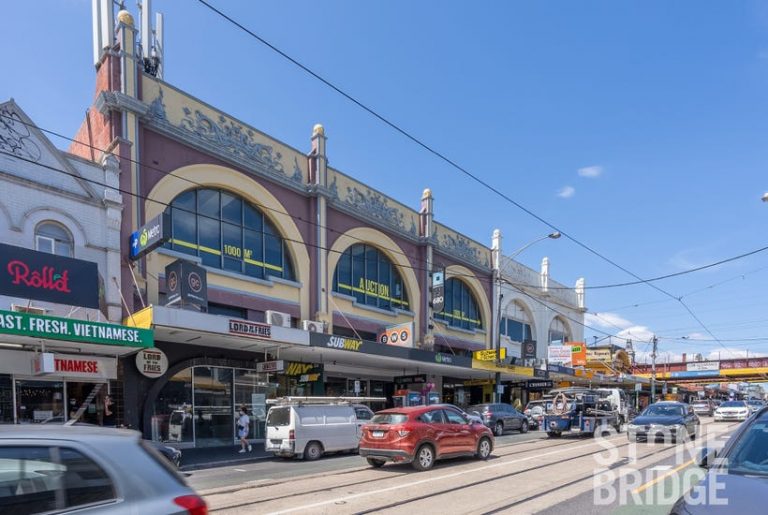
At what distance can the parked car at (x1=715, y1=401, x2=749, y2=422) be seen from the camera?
32.7m

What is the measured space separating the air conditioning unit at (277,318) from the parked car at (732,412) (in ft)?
91.4

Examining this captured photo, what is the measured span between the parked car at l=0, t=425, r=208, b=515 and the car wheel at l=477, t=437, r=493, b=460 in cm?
1194

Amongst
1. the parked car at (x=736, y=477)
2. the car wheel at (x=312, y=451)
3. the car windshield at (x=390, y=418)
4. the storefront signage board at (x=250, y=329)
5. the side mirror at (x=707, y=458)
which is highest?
the storefront signage board at (x=250, y=329)

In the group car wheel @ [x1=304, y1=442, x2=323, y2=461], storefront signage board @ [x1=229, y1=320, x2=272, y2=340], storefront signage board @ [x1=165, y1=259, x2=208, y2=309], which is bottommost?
car wheel @ [x1=304, y1=442, x2=323, y2=461]

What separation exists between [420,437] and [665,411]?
1156cm

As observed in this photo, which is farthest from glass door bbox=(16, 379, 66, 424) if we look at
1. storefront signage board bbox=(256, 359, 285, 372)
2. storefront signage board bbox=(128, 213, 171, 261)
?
storefront signage board bbox=(256, 359, 285, 372)

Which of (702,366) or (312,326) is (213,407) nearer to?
(312,326)

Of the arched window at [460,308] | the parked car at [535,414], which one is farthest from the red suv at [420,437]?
the arched window at [460,308]

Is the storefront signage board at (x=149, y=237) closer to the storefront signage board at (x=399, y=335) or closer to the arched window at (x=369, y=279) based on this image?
the arched window at (x=369, y=279)

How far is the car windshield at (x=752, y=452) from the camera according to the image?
4.56 meters

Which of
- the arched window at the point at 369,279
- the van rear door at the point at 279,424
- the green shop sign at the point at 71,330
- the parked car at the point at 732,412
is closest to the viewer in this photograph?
the green shop sign at the point at 71,330

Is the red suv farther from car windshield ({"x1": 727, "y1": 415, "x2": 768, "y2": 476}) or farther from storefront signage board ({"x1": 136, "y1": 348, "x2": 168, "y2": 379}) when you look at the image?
car windshield ({"x1": 727, "y1": 415, "x2": 768, "y2": 476})

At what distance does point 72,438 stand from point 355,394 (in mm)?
24140

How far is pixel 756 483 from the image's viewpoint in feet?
13.7
